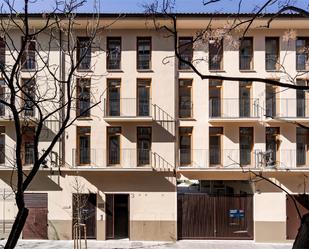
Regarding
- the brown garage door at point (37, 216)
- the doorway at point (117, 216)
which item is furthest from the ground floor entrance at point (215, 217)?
the brown garage door at point (37, 216)

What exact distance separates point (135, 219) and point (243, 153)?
6287 millimetres

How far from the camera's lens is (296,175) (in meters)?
21.4

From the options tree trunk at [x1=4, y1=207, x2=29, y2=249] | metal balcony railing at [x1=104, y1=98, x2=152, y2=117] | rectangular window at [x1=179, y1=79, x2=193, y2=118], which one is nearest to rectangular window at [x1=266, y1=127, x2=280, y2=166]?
rectangular window at [x1=179, y1=79, x2=193, y2=118]

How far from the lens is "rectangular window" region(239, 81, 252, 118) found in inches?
853

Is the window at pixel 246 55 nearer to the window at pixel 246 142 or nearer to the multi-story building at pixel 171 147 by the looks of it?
the multi-story building at pixel 171 147

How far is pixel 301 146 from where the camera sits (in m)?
21.8

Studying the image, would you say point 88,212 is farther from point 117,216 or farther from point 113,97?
point 113,97

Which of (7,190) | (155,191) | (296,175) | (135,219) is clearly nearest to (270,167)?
(296,175)

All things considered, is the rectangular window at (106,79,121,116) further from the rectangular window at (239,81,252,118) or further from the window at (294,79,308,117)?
the window at (294,79,308,117)

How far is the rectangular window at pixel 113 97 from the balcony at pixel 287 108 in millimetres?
7343

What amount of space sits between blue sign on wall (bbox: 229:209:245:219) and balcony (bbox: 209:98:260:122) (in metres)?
4.61

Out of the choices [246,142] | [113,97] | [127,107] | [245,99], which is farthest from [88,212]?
[245,99]

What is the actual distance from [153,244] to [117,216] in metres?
2.37

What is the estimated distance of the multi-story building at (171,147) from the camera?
70.5 feet
